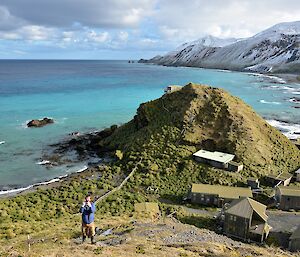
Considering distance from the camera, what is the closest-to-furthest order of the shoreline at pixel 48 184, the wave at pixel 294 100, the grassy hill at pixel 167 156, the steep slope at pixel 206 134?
the grassy hill at pixel 167 156 < the shoreline at pixel 48 184 < the steep slope at pixel 206 134 < the wave at pixel 294 100

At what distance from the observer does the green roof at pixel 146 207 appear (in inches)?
1309

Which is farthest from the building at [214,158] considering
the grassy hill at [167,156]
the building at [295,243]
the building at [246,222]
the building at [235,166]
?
the building at [295,243]

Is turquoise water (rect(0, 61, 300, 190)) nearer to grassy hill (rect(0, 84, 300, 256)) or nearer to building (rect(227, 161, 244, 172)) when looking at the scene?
grassy hill (rect(0, 84, 300, 256))

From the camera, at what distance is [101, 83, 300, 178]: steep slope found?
44344 mm

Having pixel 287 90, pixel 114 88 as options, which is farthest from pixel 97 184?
pixel 287 90

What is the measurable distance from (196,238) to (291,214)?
13777mm

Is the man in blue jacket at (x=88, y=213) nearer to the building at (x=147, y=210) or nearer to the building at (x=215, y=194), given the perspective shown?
the building at (x=147, y=210)

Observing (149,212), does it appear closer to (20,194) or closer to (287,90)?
(20,194)

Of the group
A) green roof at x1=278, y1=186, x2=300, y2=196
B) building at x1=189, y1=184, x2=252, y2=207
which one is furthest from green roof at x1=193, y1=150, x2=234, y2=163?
green roof at x1=278, y1=186, x2=300, y2=196

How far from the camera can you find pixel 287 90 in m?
131

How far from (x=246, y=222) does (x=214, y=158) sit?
13959mm

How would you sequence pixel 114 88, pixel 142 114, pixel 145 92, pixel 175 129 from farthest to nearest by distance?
pixel 114 88 → pixel 145 92 → pixel 142 114 → pixel 175 129

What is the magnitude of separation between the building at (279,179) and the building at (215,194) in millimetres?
4936

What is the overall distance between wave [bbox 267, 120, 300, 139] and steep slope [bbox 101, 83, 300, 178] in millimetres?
16636
